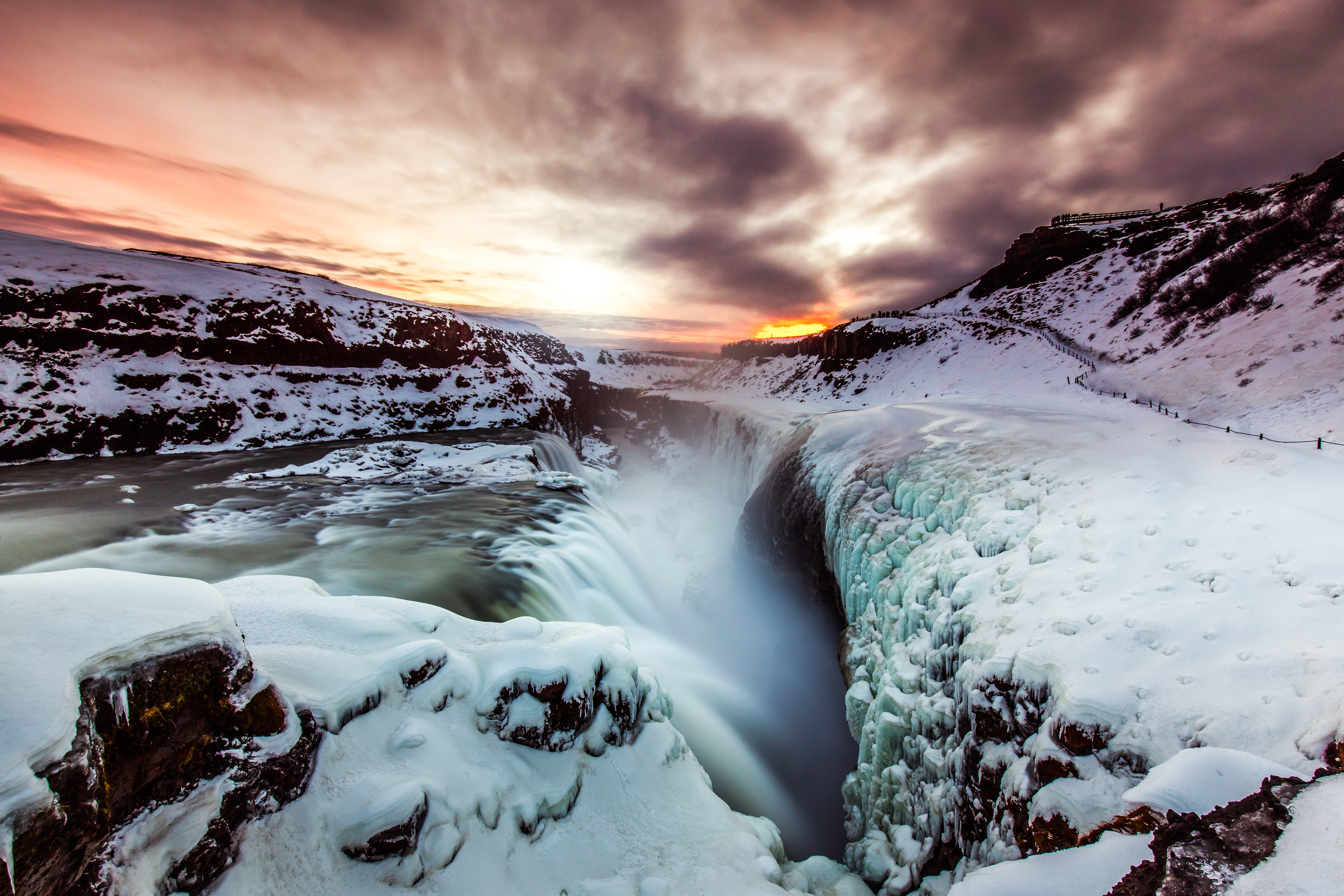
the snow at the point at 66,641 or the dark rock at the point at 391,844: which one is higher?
the snow at the point at 66,641

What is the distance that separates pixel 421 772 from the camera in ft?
14.0

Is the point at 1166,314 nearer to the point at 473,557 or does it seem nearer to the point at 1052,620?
the point at 1052,620

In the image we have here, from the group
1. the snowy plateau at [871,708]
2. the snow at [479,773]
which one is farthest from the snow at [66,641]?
the snow at [479,773]

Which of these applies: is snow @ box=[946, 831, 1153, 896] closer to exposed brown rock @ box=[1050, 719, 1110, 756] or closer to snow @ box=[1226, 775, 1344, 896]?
snow @ box=[1226, 775, 1344, 896]

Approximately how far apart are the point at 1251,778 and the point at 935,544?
220 inches

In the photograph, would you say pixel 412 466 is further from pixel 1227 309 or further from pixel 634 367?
pixel 634 367

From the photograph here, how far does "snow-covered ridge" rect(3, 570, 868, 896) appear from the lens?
3035 mm

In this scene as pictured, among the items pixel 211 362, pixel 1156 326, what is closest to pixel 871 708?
pixel 1156 326

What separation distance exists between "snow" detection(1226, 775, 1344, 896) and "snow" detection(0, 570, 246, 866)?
581 cm

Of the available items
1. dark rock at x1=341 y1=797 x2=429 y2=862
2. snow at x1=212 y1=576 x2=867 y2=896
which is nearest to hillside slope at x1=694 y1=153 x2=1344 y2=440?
snow at x1=212 y1=576 x2=867 y2=896

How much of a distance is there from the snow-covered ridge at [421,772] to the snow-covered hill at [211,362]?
28383 millimetres

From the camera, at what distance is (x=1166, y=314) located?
26.2 meters

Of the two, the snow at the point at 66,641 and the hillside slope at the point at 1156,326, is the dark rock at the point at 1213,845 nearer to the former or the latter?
the snow at the point at 66,641

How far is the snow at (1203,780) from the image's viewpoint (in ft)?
9.29
